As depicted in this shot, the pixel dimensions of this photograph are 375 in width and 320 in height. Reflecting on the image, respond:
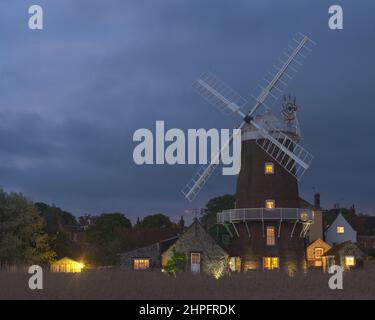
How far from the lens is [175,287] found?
2362 centimetres

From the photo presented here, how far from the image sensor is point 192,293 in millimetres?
22562

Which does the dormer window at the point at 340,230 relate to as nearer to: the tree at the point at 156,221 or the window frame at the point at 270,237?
the tree at the point at 156,221

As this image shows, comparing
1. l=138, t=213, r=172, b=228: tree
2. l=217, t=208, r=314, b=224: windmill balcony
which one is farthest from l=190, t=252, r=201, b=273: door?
l=138, t=213, r=172, b=228: tree

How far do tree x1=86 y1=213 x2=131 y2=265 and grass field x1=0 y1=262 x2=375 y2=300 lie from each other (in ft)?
106

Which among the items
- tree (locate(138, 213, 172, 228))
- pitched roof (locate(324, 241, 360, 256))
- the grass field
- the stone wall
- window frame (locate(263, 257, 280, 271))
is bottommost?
the grass field

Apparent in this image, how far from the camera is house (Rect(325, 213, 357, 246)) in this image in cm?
7056

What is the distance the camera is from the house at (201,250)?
1866 inches

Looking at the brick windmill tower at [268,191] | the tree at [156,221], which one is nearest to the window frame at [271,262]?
the brick windmill tower at [268,191]

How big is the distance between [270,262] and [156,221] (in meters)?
40.7

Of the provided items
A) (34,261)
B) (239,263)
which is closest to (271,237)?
(239,263)

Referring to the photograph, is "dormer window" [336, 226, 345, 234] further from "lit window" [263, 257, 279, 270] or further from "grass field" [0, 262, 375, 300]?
"grass field" [0, 262, 375, 300]

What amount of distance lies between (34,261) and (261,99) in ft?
69.8

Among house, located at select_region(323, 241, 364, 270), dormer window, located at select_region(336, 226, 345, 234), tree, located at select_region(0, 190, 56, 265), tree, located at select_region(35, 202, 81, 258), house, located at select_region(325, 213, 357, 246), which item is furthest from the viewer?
dormer window, located at select_region(336, 226, 345, 234)
